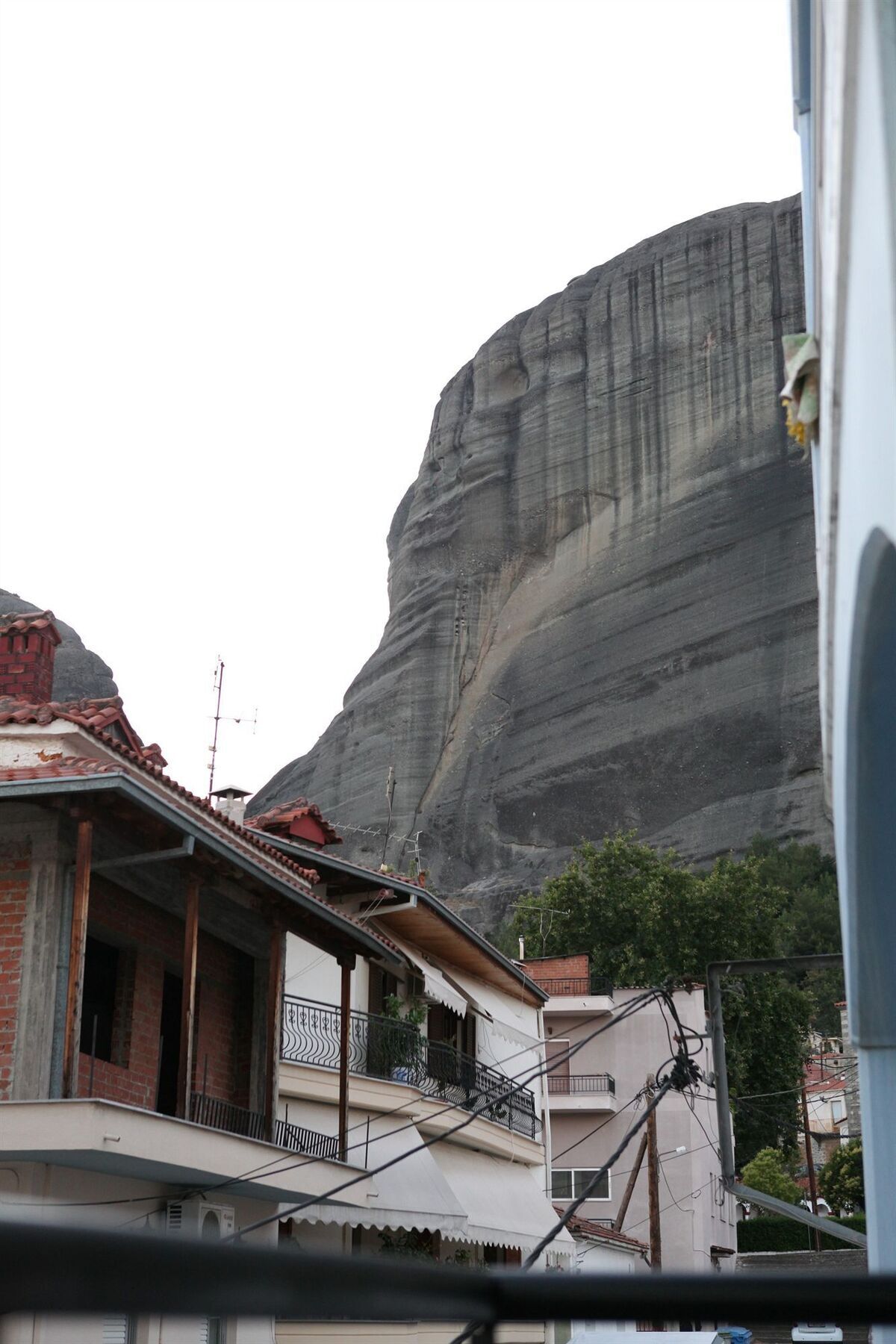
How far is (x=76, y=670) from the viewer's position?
82.2 metres

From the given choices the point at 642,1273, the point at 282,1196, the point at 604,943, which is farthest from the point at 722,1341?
the point at 604,943

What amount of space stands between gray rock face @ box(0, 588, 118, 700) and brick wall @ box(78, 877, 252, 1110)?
62.8 m

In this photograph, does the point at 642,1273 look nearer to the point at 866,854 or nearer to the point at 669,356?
the point at 866,854

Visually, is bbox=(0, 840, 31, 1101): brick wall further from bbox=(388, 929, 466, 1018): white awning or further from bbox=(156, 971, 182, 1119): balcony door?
bbox=(388, 929, 466, 1018): white awning

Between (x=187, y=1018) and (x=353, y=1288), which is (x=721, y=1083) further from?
(x=353, y=1288)

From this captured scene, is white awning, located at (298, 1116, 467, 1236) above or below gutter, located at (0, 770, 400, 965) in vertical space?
below

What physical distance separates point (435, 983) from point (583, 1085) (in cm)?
2056

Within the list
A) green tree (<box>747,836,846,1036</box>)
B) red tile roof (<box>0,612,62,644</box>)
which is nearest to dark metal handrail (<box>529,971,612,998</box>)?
green tree (<box>747,836,846,1036</box>)

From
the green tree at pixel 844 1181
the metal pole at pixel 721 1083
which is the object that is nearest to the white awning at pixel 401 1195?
the metal pole at pixel 721 1083

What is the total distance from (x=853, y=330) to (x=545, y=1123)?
29.3 metres

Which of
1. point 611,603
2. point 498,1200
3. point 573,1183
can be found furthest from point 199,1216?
point 611,603

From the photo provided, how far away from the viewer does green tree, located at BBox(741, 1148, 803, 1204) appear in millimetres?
44188

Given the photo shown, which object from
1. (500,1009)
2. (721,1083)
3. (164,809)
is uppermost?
(164,809)

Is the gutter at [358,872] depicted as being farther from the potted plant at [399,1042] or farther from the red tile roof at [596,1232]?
the red tile roof at [596,1232]
